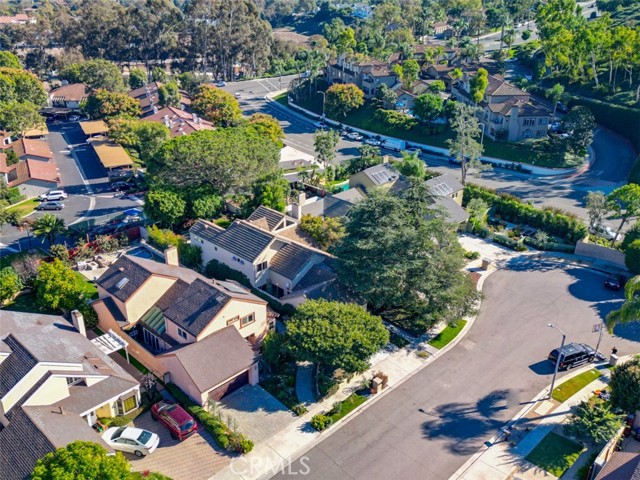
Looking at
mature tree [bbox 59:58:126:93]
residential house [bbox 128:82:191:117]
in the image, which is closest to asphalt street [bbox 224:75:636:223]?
residential house [bbox 128:82:191:117]

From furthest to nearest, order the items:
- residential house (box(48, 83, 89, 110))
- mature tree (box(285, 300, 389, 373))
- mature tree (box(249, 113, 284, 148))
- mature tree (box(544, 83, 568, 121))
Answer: residential house (box(48, 83, 89, 110)) < mature tree (box(544, 83, 568, 121)) < mature tree (box(249, 113, 284, 148)) < mature tree (box(285, 300, 389, 373))

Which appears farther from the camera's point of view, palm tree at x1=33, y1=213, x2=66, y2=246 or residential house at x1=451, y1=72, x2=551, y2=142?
residential house at x1=451, y1=72, x2=551, y2=142

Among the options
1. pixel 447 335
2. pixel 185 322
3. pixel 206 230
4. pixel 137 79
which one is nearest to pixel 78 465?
pixel 185 322

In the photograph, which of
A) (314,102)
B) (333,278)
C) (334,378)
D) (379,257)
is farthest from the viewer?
(314,102)

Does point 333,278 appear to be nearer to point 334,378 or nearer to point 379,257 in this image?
point 379,257

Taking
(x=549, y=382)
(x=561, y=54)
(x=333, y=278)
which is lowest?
(x=549, y=382)

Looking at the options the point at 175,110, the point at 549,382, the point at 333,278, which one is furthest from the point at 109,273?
the point at 175,110

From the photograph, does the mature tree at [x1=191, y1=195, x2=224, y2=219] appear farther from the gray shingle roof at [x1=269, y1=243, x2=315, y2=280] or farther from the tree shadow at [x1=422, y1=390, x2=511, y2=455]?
the tree shadow at [x1=422, y1=390, x2=511, y2=455]
